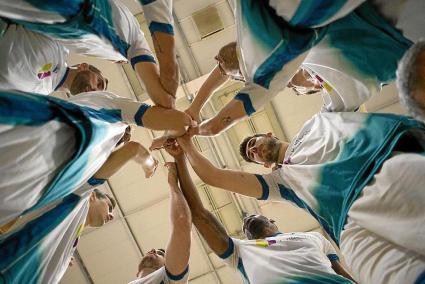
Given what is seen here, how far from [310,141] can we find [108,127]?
3.50 feet

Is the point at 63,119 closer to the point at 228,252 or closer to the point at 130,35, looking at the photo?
the point at 130,35

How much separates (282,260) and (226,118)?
3.12 feet

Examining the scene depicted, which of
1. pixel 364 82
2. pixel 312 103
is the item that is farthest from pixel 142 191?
pixel 364 82

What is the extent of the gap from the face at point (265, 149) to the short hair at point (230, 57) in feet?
2.21

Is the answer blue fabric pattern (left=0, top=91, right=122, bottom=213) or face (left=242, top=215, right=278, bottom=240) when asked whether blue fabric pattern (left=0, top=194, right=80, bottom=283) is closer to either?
blue fabric pattern (left=0, top=91, right=122, bottom=213)

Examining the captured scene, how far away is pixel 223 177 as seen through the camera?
244 centimetres

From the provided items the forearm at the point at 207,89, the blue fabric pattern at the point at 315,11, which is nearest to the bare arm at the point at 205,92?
the forearm at the point at 207,89

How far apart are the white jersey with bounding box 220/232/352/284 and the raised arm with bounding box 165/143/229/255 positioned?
91mm

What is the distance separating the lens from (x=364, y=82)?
1.85m

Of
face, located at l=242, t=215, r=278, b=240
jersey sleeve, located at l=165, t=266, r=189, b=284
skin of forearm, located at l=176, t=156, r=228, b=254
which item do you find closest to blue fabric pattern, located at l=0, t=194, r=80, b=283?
jersey sleeve, located at l=165, t=266, r=189, b=284

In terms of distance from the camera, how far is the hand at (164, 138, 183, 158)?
2.53m

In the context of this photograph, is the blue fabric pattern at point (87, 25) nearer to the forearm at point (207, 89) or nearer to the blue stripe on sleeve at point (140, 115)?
the blue stripe on sleeve at point (140, 115)

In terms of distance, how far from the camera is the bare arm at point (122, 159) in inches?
79.7

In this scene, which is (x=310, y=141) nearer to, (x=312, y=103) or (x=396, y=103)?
(x=312, y=103)
